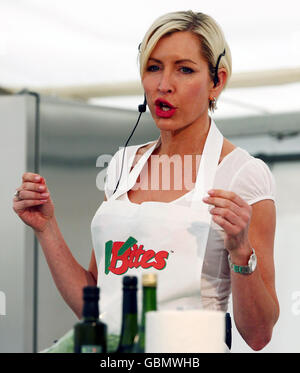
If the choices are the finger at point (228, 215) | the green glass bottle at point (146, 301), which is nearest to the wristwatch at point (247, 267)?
the finger at point (228, 215)

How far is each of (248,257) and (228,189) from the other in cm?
20

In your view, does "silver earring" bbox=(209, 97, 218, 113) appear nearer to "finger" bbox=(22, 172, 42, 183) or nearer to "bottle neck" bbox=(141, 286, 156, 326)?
"finger" bbox=(22, 172, 42, 183)

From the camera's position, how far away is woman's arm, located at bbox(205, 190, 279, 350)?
1041mm

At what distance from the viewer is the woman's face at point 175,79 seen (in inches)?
51.4

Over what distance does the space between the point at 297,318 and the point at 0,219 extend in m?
0.88

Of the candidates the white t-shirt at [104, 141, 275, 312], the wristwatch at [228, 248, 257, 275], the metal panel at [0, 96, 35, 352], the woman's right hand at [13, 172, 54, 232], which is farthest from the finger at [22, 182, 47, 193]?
the metal panel at [0, 96, 35, 352]

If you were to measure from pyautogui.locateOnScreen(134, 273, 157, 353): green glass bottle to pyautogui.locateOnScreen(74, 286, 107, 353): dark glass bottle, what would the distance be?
0.05 m

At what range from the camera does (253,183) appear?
1307mm

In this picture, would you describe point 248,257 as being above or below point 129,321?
above

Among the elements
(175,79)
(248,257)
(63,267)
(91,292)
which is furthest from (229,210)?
(63,267)

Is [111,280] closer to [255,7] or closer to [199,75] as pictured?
[199,75]

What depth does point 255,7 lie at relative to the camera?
208 cm

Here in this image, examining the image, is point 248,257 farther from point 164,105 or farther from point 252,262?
point 164,105
